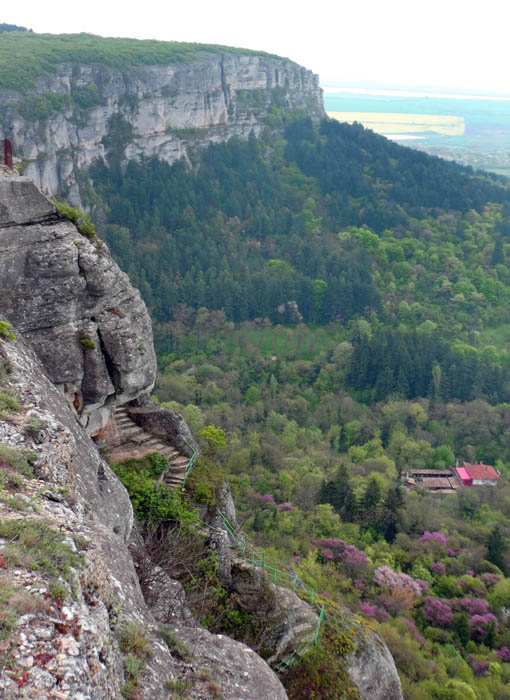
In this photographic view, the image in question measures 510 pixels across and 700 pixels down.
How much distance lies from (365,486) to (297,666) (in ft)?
103

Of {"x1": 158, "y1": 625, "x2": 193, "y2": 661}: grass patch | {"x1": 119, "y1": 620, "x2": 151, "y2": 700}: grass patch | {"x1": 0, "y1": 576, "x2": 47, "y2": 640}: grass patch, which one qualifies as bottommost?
{"x1": 158, "y1": 625, "x2": 193, "y2": 661}: grass patch

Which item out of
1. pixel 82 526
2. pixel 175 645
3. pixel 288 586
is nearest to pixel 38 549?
pixel 82 526

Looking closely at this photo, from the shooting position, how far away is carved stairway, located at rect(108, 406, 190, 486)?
73.4 ft

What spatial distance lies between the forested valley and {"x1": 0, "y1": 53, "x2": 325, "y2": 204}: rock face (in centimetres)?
384

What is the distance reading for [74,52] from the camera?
94312mm

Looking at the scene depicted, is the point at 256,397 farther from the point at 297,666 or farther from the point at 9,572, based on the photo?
the point at 9,572

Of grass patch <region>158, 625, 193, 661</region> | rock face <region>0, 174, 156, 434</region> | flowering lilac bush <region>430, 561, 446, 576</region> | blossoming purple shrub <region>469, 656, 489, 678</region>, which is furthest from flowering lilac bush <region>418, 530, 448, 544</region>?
grass patch <region>158, 625, 193, 661</region>

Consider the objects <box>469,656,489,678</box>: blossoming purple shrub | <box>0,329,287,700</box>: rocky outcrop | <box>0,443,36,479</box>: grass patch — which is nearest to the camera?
<box>0,329,287,700</box>: rocky outcrop

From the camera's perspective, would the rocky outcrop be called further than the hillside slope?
No

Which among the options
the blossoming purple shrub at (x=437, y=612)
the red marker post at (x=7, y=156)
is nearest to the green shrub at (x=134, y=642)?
the red marker post at (x=7, y=156)

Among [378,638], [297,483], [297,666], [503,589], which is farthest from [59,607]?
[297,483]

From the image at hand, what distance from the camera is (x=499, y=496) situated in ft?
167

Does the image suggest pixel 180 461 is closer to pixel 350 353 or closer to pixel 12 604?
pixel 12 604

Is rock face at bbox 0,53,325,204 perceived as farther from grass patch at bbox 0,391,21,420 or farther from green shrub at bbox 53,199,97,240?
grass patch at bbox 0,391,21,420
